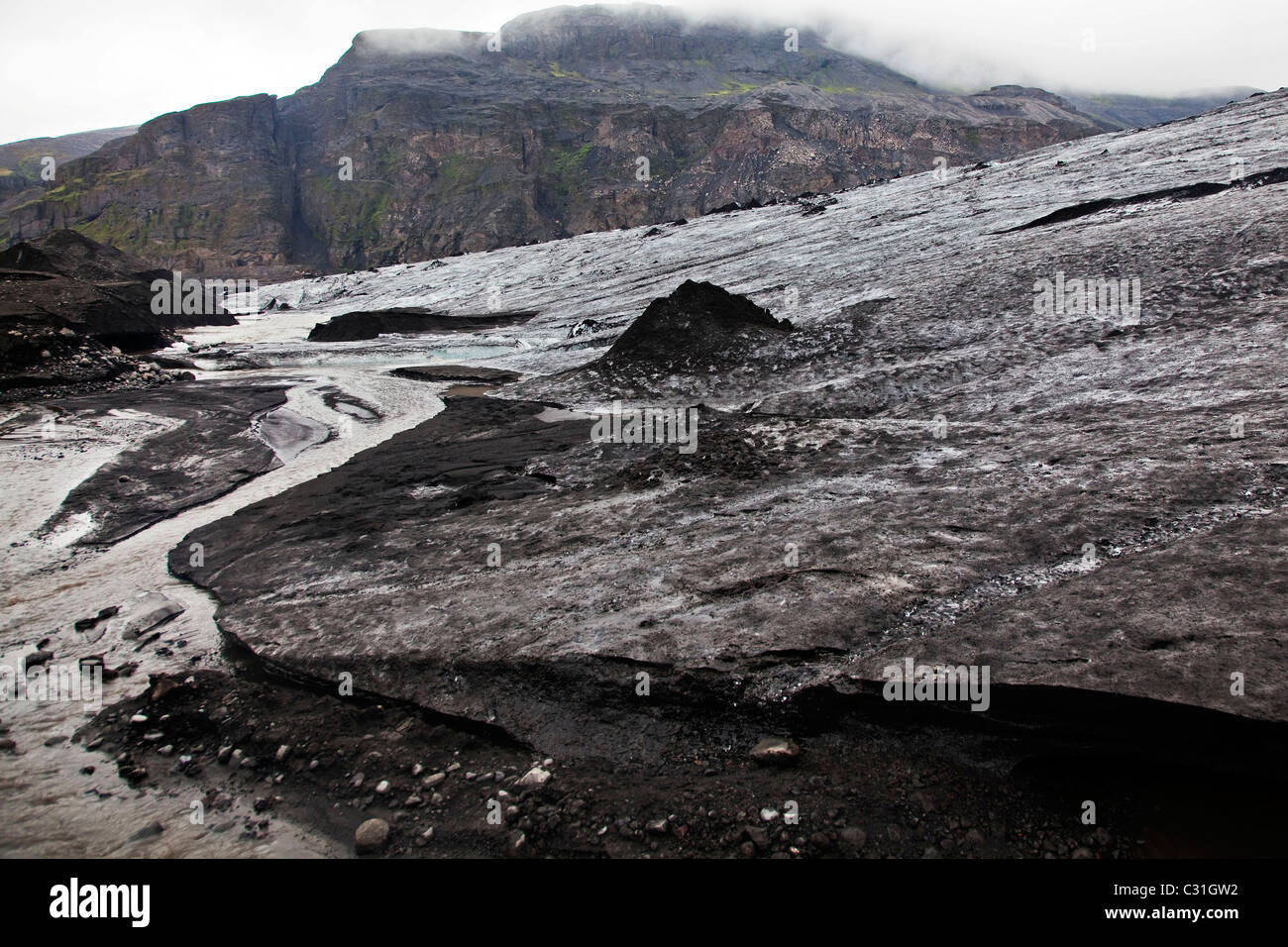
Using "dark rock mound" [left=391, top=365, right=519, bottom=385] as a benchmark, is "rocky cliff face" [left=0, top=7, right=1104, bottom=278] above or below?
above

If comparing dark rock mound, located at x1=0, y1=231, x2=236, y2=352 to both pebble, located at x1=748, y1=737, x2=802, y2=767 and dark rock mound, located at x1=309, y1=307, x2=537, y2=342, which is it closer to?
dark rock mound, located at x1=309, y1=307, x2=537, y2=342

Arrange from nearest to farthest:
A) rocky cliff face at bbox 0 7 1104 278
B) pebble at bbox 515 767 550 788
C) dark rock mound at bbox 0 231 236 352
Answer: pebble at bbox 515 767 550 788
dark rock mound at bbox 0 231 236 352
rocky cliff face at bbox 0 7 1104 278

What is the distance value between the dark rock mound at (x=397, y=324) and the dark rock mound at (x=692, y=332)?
546 inches

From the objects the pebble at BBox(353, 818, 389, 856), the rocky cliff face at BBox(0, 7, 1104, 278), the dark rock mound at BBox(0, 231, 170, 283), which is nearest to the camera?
the pebble at BBox(353, 818, 389, 856)

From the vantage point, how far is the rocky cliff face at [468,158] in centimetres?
10512

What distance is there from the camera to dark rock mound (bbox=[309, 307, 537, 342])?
27594 millimetres

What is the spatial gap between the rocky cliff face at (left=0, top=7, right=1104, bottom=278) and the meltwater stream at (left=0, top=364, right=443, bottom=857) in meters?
93.7

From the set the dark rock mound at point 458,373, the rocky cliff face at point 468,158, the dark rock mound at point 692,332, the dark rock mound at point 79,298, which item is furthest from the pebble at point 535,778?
the rocky cliff face at point 468,158

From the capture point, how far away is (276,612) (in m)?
5.93

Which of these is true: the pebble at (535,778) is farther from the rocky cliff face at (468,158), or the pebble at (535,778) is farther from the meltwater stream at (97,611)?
the rocky cliff face at (468,158)

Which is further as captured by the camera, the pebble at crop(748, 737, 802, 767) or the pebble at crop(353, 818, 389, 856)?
the pebble at crop(748, 737, 802, 767)

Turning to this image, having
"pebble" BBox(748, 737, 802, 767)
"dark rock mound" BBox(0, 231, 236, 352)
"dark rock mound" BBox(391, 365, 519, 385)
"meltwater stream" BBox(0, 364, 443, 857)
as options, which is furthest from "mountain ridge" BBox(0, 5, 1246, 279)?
"pebble" BBox(748, 737, 802, 767)
